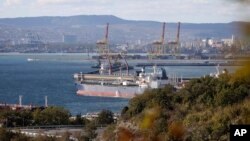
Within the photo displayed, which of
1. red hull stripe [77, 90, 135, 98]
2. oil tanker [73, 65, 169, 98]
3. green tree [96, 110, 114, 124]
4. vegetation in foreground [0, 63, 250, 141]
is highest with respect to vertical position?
vegetation in foreground [0, 63, 250, 141]

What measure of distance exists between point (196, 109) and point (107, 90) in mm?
17154

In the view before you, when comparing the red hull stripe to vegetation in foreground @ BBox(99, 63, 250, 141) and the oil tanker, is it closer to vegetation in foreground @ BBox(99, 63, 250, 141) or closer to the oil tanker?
the oil tanker

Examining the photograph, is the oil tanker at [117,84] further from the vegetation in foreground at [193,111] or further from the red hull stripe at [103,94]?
the vegetation in foreground at [193,111]

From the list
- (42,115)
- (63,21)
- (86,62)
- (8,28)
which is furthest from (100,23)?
(42,115)

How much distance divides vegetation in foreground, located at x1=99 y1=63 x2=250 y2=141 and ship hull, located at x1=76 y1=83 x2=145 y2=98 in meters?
15.2

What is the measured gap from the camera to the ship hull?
23000 millimetres

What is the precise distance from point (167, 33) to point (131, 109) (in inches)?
2857

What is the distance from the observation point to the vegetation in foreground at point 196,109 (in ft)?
15.9

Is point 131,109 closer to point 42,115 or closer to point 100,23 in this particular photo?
point 42,115

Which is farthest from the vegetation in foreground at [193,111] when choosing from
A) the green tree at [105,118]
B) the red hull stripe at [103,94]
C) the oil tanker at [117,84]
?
the oil tanker at [117,84]

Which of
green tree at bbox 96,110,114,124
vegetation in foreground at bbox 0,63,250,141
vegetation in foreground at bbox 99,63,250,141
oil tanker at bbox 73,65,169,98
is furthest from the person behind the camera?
oil tanker at bbox 73,65,169,98

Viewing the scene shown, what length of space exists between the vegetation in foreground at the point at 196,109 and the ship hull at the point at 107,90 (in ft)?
49.8

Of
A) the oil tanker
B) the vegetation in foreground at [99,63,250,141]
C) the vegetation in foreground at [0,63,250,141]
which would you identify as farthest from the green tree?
the oil tanker

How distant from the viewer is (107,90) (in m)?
23.6
